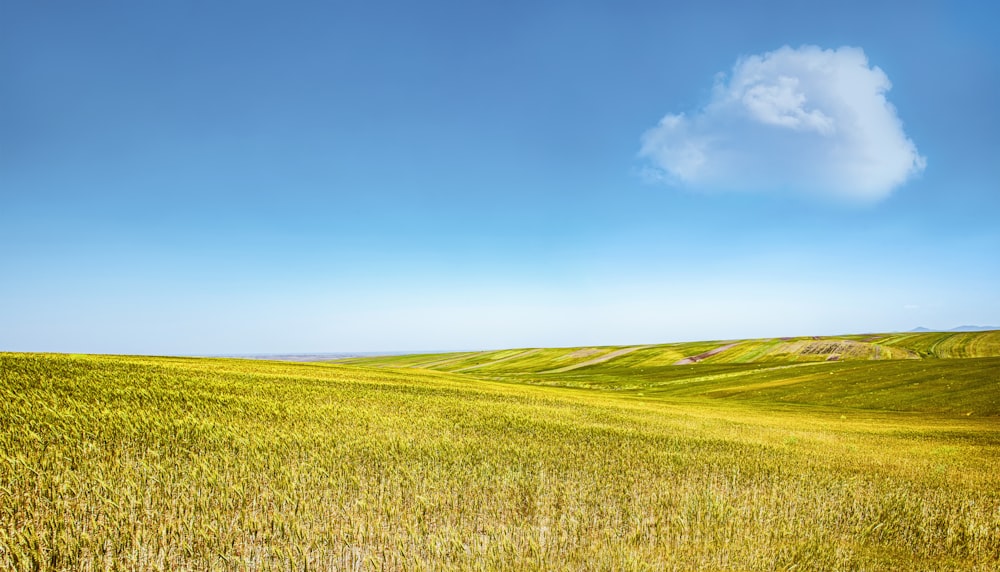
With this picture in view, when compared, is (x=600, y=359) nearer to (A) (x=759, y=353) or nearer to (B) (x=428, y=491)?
(A) (x=759, y=353)

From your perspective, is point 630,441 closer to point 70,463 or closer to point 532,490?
point 532,490

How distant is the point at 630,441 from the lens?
44.8 ft

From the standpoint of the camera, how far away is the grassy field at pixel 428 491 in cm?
511

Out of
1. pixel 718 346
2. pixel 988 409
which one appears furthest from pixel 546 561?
pixel 718 346

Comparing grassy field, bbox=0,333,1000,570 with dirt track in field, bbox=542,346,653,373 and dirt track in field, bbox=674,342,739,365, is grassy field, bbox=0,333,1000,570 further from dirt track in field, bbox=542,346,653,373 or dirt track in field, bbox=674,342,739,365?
dirt track in field, bbox=542,346,653,373

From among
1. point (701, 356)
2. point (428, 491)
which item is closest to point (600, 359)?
point (701, 356)

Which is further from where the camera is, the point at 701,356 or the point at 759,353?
the point at 701,356

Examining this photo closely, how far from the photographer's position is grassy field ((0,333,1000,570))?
511 centimetres

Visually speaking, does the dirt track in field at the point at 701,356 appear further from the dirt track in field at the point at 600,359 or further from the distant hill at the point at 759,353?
the dirt track in field at the point at 600,359

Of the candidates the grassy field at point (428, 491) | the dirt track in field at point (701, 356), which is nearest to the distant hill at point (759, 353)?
the dirt track in field at point (701, 356)

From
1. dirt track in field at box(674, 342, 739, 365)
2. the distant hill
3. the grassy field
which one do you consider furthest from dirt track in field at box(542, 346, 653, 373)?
the grassy field

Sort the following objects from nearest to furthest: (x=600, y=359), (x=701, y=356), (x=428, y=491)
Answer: (x=428, y=491), (x=701, y=356), (x=600, y=359)

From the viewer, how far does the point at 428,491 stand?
7.43 m

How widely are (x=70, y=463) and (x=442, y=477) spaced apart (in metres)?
6.60
